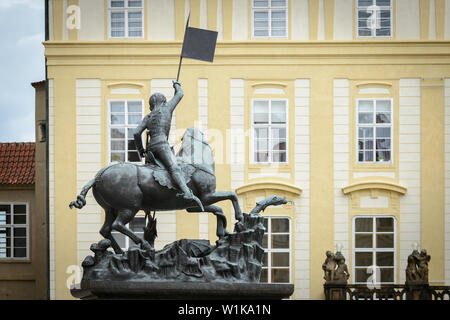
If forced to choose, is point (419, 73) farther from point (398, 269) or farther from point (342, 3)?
point (398, 269)

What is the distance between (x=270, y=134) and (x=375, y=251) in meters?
3.94

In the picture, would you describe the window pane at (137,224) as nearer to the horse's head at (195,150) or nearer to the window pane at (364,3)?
the window pane at (364,3)

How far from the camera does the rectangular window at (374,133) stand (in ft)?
92.5

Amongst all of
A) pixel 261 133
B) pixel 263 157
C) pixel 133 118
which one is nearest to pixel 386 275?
pixel 263 157

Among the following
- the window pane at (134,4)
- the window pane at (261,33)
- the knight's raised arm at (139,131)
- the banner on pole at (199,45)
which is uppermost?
the window pane at (134,4)

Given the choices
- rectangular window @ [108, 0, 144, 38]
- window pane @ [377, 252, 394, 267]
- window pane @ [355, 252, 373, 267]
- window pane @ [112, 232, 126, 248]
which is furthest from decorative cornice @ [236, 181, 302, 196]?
rectangular window @ [108, 0, 144, 38]

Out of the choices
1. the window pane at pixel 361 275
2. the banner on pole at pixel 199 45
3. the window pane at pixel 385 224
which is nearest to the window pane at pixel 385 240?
the window pane at pixel 385 224

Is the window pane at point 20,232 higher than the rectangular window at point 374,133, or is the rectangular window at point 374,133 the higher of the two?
the rectangular window at point 374,133

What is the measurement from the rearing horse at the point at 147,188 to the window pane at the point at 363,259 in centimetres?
1121

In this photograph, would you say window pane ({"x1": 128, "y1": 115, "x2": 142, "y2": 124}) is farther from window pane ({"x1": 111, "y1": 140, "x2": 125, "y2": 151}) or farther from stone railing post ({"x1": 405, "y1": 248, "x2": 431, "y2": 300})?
stone railing post ({"x1": 405, "y1": 248, "x2": 431, "y2": 300})

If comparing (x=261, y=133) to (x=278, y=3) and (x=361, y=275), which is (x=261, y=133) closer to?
(x=278, y=3)

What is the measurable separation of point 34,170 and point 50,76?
12.7ft

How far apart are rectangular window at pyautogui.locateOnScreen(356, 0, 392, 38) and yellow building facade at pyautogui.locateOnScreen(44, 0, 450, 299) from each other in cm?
3

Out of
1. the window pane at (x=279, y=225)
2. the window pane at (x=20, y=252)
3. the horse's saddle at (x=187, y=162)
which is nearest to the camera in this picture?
the horse's saddle at (x=187, y=162)
